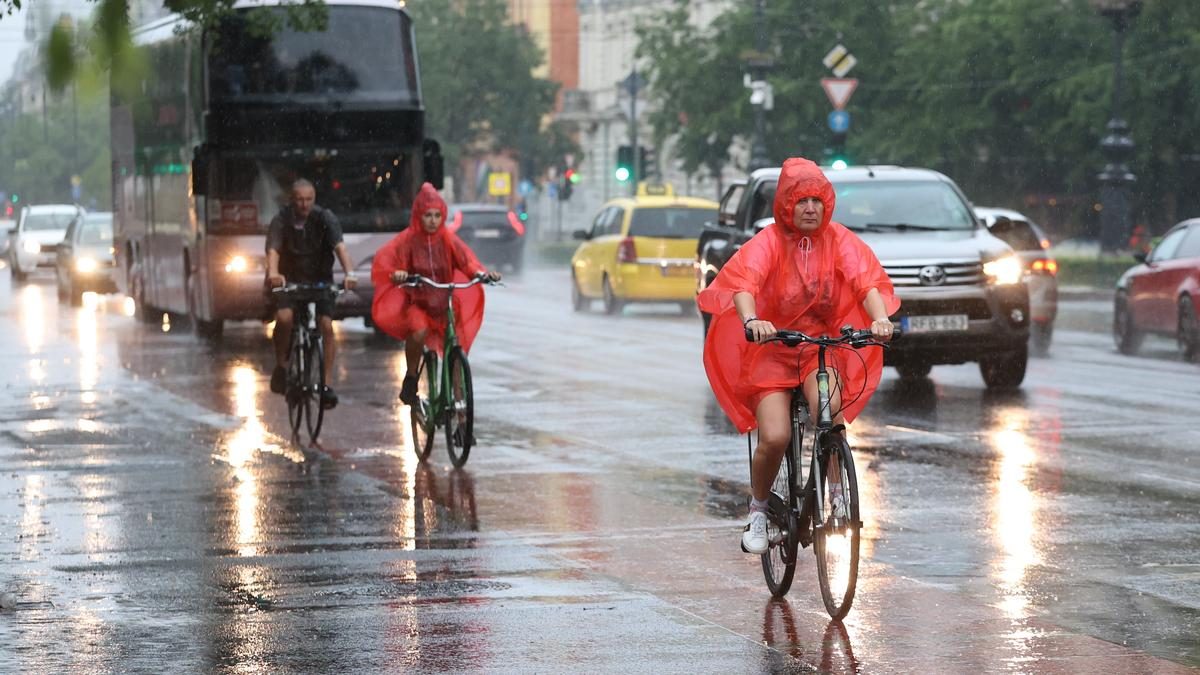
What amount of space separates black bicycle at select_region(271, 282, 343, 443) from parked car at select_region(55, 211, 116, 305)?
890 inches

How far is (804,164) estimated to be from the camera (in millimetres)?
8383

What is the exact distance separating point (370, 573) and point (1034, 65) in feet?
133

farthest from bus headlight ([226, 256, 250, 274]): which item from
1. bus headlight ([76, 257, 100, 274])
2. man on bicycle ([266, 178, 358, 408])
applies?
bus headlight ([76, 257, 100, 274])

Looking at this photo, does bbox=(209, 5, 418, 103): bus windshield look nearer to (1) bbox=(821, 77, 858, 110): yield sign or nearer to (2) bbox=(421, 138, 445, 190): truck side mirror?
(2) bbox=(421, 138, 445, 190): truck side mirror

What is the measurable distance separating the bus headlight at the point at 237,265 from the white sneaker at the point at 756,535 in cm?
1720

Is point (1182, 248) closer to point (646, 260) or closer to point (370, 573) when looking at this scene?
point (646, 260)

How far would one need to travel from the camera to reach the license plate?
17.8 m

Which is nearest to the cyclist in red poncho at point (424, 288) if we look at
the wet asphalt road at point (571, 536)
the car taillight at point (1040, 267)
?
the wet asphalt road at point (571, 536)

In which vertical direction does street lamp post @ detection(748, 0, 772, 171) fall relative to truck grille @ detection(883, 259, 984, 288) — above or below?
above

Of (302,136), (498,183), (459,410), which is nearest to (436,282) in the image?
(459,410)

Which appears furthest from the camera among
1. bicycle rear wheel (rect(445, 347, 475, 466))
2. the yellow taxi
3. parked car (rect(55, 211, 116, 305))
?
parked car (rect(55, 211, 116, 305))

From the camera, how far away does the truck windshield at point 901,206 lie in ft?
62.1

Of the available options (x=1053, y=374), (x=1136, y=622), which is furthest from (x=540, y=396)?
(x=1136, y=622)

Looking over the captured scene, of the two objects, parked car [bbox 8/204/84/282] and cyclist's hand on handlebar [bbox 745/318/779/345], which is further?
parked car [bbox 8/204/84/282]
